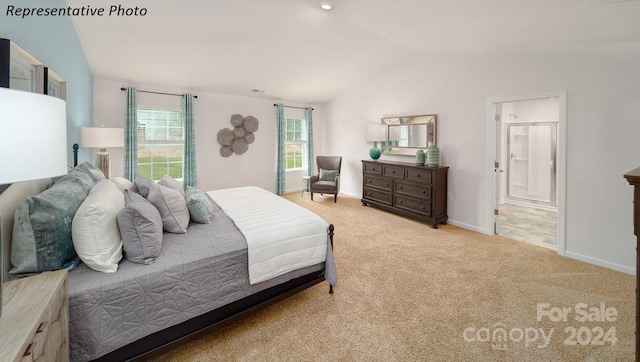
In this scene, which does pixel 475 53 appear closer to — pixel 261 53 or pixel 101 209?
pixel 261 53

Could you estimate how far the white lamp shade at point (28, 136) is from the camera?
0.81 metres

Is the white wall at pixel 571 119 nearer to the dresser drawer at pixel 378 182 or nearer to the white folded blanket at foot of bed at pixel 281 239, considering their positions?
the dresser drawer at pixel 378 182

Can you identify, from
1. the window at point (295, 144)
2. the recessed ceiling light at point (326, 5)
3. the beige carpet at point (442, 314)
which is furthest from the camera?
the window at point (295, 144)

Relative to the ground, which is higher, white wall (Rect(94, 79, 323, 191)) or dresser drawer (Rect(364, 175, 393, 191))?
white wall (Rect(94, 79, 323, 191))

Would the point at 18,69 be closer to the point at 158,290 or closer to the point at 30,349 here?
the point at 158,290

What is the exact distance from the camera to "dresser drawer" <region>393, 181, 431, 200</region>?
4384mm

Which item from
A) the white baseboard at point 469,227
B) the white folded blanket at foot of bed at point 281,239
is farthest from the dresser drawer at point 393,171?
the white folded blanket at foot of bed at point 281,239

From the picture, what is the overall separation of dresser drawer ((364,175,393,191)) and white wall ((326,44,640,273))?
3.33 feet

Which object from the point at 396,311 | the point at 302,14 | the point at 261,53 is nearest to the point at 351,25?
the point at 302,14

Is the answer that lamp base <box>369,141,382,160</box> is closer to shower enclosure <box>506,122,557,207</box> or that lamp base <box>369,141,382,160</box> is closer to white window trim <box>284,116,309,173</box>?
white window trim <box>284,116,309,173</box>

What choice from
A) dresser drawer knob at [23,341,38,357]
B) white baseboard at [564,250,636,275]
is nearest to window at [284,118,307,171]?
white baseboard at [564,250,636,275]

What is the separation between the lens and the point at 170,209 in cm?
212

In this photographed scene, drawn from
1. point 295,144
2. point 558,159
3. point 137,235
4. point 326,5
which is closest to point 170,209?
point 137,235

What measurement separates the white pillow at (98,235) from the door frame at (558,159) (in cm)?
441
